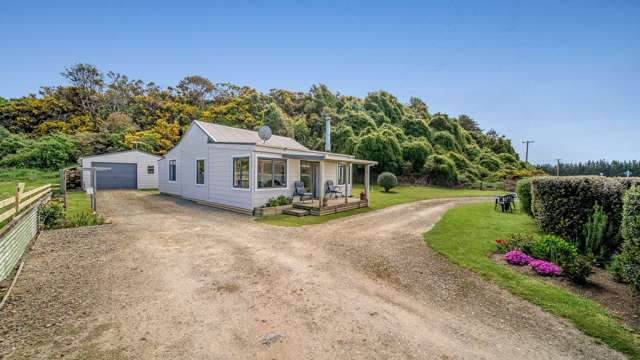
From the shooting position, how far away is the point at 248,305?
3506 millimetres

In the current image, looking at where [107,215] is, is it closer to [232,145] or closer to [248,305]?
[232,145]

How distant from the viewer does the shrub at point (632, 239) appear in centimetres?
378

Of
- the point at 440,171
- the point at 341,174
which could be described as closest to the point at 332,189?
the point at 341,174

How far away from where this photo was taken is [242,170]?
36.6ft

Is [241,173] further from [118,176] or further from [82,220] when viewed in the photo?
[118,176]

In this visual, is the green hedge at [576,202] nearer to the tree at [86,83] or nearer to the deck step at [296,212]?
the deck step at [296,212]

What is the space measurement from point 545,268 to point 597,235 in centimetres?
204

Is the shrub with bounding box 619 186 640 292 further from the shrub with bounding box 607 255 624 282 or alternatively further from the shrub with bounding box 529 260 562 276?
the shrub with bounding box 529 260 562 276

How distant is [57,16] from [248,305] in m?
18.0

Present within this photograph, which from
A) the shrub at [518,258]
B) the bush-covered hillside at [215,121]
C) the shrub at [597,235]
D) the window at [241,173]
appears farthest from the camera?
the bush-covered hillside at [215,121]

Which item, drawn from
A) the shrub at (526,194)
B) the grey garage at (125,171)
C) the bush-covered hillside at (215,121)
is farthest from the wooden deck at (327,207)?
the bush-covered hillside at (215,121)

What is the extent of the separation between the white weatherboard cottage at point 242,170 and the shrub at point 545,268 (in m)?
7.13

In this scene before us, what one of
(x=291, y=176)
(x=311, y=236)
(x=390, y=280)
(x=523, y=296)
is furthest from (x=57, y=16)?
(x=523, y=296)

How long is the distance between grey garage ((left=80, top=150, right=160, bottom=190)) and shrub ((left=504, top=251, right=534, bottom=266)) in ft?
74.1
